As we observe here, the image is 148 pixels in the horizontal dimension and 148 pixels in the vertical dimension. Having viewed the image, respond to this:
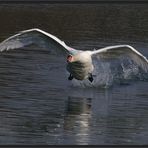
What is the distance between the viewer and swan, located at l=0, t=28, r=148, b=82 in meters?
19.9

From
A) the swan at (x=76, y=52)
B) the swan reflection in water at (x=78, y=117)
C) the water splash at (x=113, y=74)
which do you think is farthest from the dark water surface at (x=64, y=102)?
the swan at (x=76, y=52)

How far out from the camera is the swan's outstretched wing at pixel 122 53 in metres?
19.8

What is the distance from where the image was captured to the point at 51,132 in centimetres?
1683

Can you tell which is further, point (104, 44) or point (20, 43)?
point (104, 44)

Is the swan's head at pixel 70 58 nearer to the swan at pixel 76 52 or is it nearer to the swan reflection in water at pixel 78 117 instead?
the swan at pixel 76 52

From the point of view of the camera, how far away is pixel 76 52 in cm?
2017

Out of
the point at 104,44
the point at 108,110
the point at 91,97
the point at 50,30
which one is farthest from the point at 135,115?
the point at 50,30

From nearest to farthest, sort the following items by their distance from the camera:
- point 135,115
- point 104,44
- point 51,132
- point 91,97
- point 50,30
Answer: point 51,132 < point 135,115 < point 91,97 < point 104,44 < point 50,30

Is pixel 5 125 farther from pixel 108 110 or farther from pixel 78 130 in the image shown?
pixel 108 110

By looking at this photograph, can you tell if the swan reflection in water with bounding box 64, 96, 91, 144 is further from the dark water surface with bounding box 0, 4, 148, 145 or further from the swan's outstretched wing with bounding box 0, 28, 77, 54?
the swan's outstretched wing with bounding box 0, 28, 77, 54

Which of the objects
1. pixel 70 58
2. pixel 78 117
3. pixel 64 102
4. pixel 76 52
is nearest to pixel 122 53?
pixel 76 52

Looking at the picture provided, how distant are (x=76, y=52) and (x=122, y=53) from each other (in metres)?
0.98

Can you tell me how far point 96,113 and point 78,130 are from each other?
5.31 ft

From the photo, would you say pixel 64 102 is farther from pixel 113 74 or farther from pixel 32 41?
pixel 113 74
